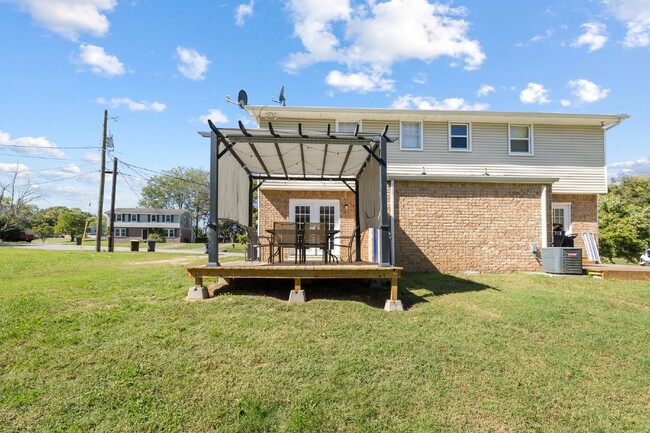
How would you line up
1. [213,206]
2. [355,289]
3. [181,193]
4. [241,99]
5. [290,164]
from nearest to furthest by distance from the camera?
[213,206], [355,289], [290,164], [241,99], [181,193]

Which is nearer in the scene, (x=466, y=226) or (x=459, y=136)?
(x=466, y=226)

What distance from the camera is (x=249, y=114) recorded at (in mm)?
12828

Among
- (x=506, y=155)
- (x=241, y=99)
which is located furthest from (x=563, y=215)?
(x=241, y=99)

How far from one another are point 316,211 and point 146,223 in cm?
4533

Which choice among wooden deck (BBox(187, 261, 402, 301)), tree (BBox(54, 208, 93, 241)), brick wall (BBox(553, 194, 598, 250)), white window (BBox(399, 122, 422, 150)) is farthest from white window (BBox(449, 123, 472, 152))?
tree (BBox(54, 208, 93, 241))

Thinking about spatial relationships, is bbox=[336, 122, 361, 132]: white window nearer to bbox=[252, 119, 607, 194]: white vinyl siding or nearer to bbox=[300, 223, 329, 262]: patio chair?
bbox=[252, 119, 607, 194]: white vinyl siding

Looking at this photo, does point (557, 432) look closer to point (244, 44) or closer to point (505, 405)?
point (505, 405)

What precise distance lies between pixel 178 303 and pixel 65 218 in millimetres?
62709

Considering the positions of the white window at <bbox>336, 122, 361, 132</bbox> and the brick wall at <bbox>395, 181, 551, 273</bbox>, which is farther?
the white window at <bbox>336, 122, 361, 132</bbox>

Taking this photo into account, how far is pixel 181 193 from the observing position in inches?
2381

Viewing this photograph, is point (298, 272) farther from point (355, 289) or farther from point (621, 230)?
point (621, 230)

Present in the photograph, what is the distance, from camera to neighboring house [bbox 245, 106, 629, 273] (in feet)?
34.0

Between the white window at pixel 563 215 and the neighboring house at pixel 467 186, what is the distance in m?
0.04

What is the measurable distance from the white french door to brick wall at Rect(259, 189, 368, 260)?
138 mm
